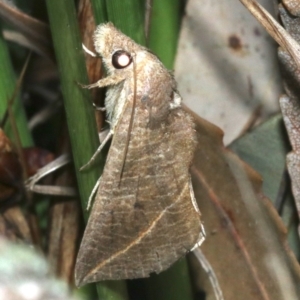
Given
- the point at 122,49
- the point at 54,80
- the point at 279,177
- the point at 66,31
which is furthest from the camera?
the point at 54,80

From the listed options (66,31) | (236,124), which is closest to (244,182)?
(236,124)

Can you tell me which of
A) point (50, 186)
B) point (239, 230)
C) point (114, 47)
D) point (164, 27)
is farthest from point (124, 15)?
point (239, 230)

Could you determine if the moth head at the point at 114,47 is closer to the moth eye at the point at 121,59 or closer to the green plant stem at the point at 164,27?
the moth eye at the point at 121,59

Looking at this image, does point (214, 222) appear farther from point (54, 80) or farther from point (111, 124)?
point (54, 80)

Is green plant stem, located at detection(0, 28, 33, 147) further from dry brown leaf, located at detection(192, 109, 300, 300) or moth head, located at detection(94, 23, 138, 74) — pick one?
dry brown leaf, located at detection(192, 109, 300, 300)

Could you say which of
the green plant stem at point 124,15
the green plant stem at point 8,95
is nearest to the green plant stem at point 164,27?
the green plant stem at point 124,15

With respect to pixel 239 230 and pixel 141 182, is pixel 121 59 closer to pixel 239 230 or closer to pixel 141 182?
pixel 141 182

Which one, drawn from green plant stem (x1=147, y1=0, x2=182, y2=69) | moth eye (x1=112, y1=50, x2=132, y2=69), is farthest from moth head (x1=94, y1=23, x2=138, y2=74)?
green plant stem (x1=147, y1=0, x2=182, y2=69)
